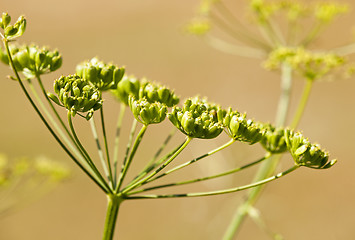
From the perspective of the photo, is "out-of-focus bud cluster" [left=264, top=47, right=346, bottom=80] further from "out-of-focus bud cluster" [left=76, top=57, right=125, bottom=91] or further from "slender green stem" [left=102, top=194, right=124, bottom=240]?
"slender green stem" [left=102, top=194, right=124, bottom=240]

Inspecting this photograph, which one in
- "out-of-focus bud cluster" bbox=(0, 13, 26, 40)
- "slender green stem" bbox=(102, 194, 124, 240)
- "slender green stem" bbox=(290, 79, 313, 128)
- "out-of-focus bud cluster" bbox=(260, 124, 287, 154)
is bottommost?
"slender green stem" bbox=(102, 194, 124, 240)

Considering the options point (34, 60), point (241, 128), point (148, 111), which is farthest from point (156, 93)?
point (34, 60)

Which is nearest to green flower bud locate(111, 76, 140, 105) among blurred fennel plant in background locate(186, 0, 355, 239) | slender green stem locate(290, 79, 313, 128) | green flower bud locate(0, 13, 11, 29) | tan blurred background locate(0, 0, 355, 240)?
green flower bud locate(0, 13, 11, 29)

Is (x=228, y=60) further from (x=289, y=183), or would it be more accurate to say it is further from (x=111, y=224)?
(x=111, y=224)

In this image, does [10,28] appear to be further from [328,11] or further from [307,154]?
[328,11]

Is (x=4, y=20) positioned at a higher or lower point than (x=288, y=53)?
lower
